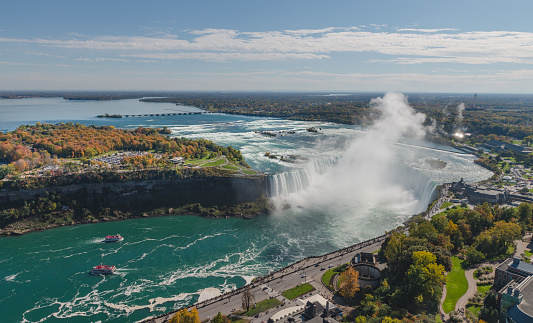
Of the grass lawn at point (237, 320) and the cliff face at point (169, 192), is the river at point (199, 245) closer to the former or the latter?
the cliff face at point (169, 192)

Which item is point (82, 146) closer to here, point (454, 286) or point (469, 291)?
point (454, 286)

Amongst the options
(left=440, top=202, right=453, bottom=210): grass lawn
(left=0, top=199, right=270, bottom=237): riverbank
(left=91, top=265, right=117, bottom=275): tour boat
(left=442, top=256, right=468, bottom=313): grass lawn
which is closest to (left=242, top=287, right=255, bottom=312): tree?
(left=442, top=256, right=468, bottom=313): grass lawn

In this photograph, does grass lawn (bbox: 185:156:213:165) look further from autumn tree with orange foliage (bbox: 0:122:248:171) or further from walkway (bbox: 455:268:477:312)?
walkway (bbox: 455:268:477:312)

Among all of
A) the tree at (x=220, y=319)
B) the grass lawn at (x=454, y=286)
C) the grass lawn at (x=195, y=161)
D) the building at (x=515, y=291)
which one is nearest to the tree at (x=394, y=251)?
the grass lawn at (x=454, y=286)

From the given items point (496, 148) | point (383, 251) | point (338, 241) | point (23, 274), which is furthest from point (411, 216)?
point (496, 148)

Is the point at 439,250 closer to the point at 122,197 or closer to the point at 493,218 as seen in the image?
the point at 493,218

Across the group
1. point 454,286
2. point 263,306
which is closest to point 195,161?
point 263,306

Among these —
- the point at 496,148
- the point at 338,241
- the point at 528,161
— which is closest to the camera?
the point at 338,241
